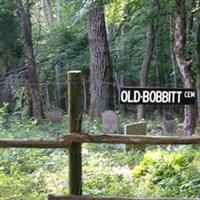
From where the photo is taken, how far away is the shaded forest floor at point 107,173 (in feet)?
19.6

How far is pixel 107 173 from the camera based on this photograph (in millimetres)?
6723

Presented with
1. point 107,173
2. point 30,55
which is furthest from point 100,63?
point 107,173

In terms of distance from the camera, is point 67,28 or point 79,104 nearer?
point 79,104

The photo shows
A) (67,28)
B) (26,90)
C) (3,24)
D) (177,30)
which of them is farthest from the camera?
(3,24)

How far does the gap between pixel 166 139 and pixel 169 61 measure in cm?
2338

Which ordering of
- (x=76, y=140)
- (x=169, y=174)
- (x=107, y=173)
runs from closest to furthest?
(x=76, y=140)
(x=169, y=174)
(x=107, y=173)

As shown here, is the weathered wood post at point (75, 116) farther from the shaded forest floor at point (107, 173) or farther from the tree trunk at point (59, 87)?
the tree trunk at point (59, 87)

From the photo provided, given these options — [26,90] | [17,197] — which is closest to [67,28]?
[26,90]

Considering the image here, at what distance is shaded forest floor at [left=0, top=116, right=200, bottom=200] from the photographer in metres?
5.96

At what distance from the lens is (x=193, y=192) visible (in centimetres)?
568

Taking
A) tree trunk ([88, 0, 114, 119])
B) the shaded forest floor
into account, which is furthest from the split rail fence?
tree trunk ([88, 0, 114, 119])

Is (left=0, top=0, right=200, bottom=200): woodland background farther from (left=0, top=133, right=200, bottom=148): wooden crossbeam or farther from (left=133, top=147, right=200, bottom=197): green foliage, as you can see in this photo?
(left=0, top=133, right=200, bottom=148): wooden crossbeam

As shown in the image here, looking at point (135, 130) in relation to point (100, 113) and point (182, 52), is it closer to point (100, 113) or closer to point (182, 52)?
point (182, 52)

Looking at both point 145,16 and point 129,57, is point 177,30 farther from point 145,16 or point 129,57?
point 129,57
